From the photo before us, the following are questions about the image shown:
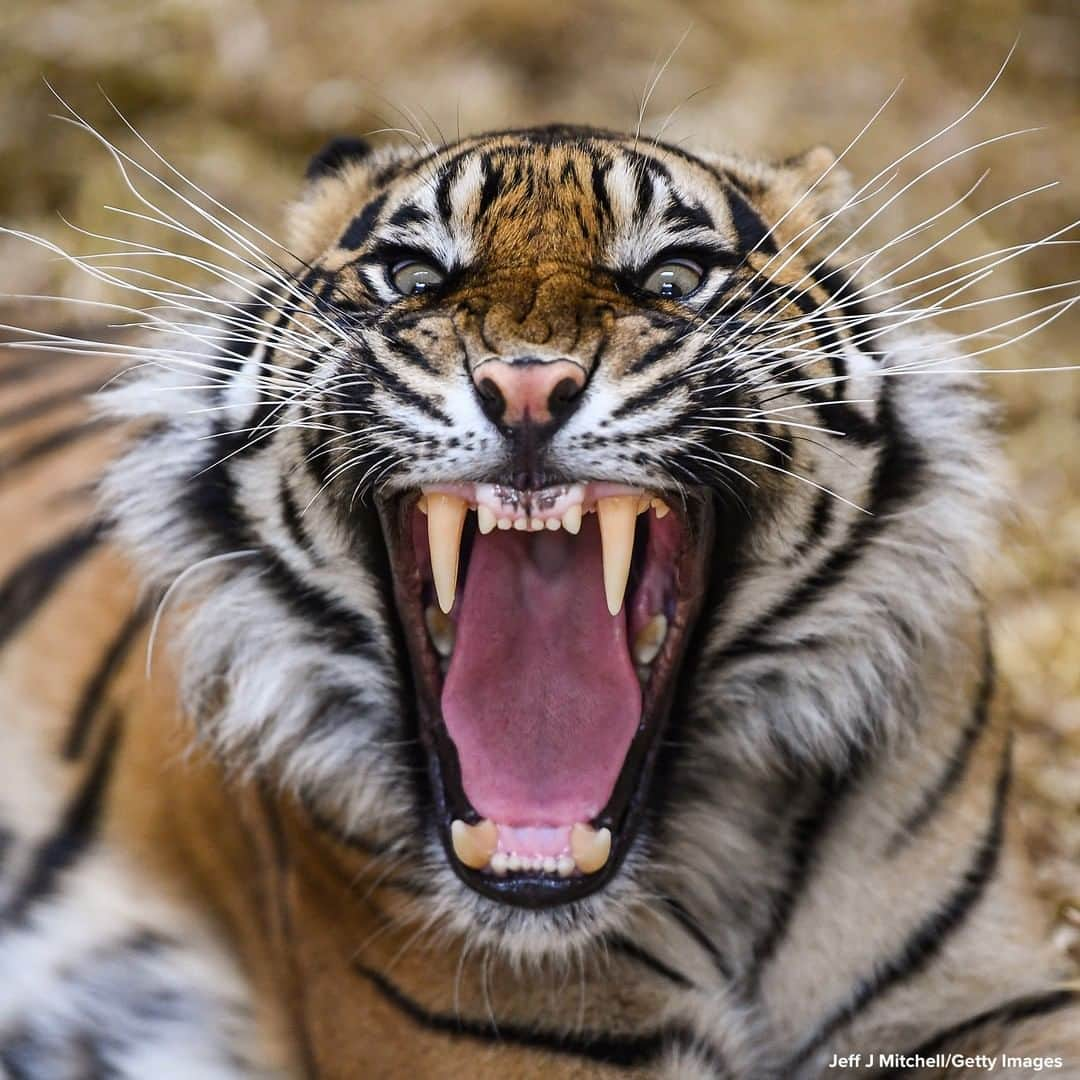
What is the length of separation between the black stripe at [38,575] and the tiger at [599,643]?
0.27 metres

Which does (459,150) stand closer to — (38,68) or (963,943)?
(963,943)

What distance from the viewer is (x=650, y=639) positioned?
142cm

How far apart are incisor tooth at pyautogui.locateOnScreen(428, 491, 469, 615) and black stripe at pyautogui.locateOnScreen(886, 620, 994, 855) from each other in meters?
0.50

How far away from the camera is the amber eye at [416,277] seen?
1369 millimetres

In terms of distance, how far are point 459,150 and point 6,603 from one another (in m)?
0.78

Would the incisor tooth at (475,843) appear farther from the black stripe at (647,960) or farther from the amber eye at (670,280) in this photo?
the amber eye at (670,280)

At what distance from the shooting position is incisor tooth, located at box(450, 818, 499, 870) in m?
1.31

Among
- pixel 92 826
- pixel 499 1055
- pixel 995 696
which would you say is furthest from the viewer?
pixel 92 826

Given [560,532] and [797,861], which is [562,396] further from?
[797,861]

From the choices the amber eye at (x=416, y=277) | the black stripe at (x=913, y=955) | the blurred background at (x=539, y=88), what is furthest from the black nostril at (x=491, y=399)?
the blurred background at (x=539, y=88)

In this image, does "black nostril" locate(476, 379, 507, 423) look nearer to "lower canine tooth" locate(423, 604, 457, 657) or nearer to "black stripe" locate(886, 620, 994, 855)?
"lower canine tooth" locate(423, 604, 457, 657)

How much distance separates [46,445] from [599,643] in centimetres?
93

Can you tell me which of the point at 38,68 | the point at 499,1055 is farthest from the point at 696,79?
the point at 499,1055

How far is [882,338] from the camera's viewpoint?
4.78 feet
